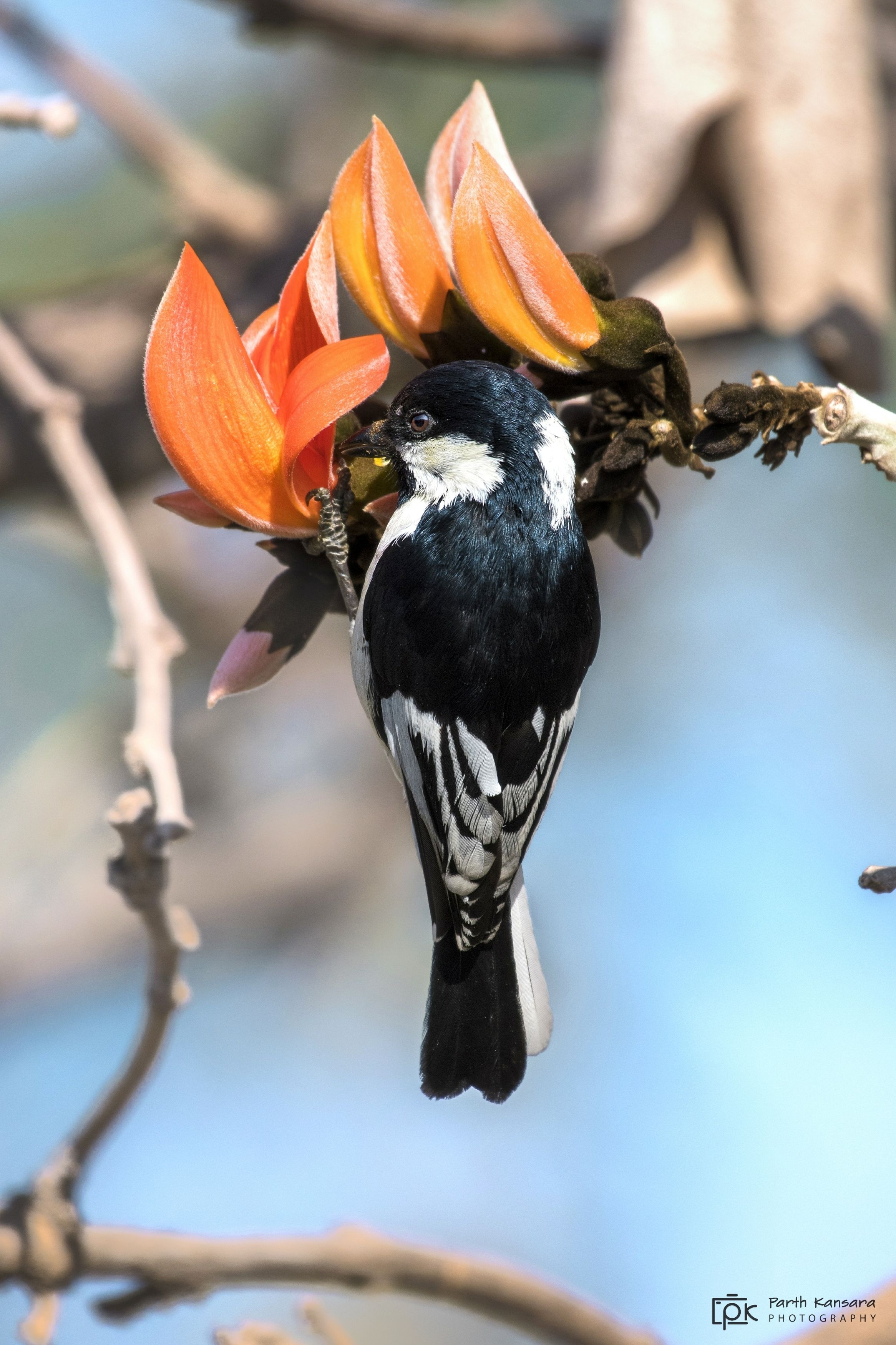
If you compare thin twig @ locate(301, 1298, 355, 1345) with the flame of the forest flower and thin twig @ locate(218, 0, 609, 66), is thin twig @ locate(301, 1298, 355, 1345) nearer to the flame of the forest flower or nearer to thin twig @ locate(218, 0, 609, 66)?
the flame of the forest flower

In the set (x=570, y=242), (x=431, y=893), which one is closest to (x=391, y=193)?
(x=431, y=893)

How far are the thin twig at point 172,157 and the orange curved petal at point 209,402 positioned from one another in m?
2.25

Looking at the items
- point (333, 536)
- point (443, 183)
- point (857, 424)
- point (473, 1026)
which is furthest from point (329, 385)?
point (473, 1026)

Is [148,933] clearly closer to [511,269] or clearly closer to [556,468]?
[556,468]

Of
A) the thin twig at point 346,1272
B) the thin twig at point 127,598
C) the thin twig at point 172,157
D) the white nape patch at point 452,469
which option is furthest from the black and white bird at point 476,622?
the thin twig at point 172,157

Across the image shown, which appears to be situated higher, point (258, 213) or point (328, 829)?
point (258, 213)

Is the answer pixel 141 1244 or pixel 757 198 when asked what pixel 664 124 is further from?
pixel 141 1244

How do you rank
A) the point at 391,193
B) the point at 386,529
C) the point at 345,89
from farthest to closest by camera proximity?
the point at 345,89, the point at 386,529, the point at 391,193

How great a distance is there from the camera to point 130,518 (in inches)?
137

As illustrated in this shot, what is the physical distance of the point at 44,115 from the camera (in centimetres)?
153

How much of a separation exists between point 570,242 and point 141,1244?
2.37 meters

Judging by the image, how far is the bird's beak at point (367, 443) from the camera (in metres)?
1.26

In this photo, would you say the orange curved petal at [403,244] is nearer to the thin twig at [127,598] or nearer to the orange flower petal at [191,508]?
the orange flower petal at [191,508]

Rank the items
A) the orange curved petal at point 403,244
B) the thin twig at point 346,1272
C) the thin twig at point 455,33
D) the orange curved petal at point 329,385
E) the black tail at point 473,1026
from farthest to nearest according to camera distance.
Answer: the thin twig at point 455,33 → the thin twig at point 346,1272 → the black tail at point 473,1026 → the orange curved petal at point 403,244 → the orange curved petal at point 329,385
